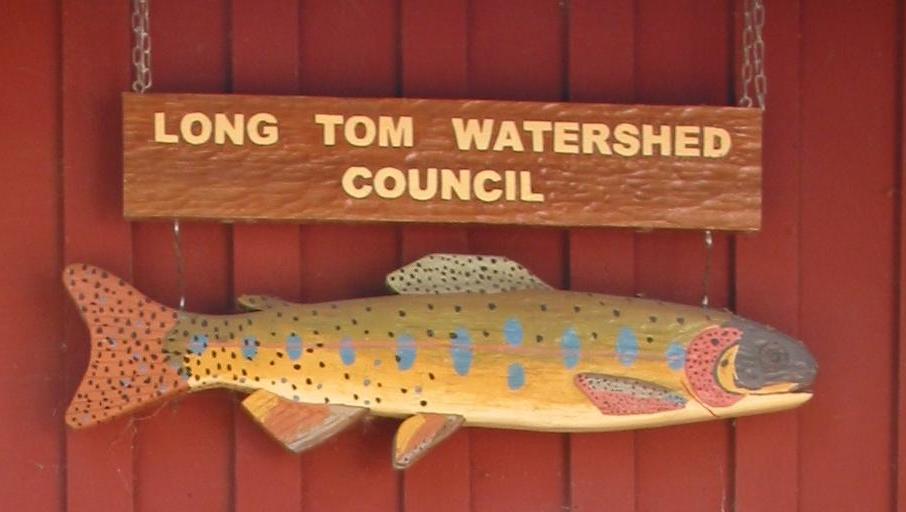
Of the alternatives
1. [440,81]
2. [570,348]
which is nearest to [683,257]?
[570,348]

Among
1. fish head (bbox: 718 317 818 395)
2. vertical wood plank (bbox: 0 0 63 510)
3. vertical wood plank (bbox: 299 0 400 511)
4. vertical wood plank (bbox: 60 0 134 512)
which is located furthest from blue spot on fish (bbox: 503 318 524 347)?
vertical wood plank (bbox: 0 0 63 510)

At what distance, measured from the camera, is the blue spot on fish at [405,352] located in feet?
7.60

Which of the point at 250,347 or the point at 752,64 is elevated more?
the point at 752,64

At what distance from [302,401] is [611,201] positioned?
1.98 ft

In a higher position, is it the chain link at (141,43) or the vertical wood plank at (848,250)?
the chain link at (141,43)

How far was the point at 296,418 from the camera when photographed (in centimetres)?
229

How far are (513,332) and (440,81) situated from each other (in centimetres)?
45

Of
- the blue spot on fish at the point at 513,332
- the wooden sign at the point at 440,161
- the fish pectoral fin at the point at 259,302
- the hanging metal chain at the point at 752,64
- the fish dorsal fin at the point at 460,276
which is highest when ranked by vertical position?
the hanging metal chain at the point at 752,64

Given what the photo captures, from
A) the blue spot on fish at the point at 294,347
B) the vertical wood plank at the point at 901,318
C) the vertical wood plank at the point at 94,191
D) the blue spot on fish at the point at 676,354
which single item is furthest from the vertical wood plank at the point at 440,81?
the vertical wood plank at the point at 901,318

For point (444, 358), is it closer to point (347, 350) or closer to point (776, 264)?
point (347, 350)

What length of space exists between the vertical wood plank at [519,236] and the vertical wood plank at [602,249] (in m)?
0.02

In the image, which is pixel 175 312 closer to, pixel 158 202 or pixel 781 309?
pixel 158 202

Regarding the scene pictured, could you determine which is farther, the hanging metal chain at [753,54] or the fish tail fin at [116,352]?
the hanging metal chain at [753,54]

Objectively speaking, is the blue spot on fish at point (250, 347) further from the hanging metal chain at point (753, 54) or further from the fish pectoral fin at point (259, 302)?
the hanging metal chain at point (753, 54)
